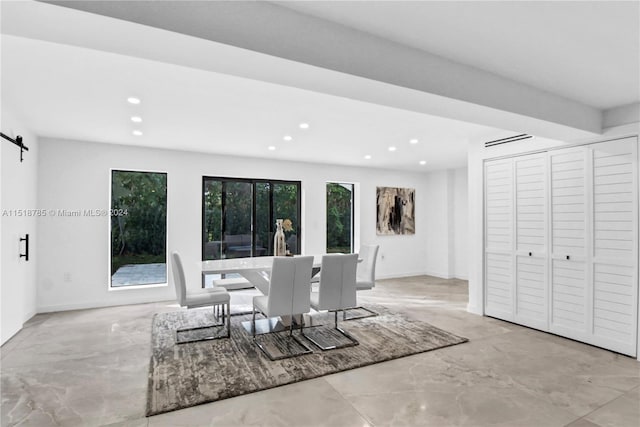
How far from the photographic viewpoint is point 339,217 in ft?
24.7

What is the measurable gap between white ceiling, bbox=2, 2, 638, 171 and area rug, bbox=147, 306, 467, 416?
2379 millimetres

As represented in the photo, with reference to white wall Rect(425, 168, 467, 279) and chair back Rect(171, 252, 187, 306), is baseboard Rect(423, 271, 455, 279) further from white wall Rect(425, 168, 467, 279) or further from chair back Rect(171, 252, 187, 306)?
chair back Rect(171, 252, 187, 306)

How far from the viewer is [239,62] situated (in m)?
1.81

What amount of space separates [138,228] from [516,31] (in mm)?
5610

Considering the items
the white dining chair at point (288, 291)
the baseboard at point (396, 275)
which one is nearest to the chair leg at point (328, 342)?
the white dining chair at point (288, 291)

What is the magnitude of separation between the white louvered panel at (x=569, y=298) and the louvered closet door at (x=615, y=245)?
0.36 ft

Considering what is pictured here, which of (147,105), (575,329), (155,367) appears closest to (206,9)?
(147,105)

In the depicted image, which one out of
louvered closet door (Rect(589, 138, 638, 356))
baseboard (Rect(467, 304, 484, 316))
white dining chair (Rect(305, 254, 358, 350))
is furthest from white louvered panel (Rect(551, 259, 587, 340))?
white dining chair (Rect(305, 254, 358, 350))

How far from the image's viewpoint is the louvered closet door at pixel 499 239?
4445mm

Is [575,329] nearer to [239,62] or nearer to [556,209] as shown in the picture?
[556,209]

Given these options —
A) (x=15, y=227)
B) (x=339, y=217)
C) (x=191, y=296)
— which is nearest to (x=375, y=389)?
(x=191, y=296)

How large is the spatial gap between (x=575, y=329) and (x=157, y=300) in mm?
5633

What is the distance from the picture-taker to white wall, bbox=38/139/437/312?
16.3ft

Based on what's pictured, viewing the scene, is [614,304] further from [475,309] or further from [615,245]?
[475,309]
